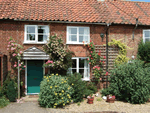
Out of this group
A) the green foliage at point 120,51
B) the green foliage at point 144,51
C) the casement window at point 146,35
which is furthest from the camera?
the casement window at point 146,35

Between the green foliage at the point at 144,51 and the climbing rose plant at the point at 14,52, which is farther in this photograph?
the green foliage at the point at 144,51

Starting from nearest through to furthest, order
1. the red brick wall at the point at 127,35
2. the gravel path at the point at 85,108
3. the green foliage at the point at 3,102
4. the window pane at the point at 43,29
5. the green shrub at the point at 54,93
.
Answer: the gravel path at the point at 85,108 → the green shrub at the point at 54,93 → the green foliage at the point at 3,102 → the window pane at the point at 43,29 → the red brick wall at the point at 127,35

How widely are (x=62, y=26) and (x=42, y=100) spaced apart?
5.44 metres

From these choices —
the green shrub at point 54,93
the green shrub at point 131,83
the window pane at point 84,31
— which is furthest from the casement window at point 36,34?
the green shrub at point 131,83

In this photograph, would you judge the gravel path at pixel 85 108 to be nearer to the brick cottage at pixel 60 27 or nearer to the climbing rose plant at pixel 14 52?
the brick cottage at pixel 60 27

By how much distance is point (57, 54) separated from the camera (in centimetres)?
1009

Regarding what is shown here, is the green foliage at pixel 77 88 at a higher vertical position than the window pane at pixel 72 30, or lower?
lower

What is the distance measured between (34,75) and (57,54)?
2.31 metres

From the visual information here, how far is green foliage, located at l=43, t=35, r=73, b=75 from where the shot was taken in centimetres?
994

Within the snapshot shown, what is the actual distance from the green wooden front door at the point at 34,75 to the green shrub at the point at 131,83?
197 inches

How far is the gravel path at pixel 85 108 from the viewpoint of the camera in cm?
767

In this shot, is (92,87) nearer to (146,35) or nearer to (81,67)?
(81,67)

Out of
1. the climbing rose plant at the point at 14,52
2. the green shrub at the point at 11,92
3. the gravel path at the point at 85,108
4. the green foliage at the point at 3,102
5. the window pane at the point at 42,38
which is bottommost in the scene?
the gravel path at the point at 85,108

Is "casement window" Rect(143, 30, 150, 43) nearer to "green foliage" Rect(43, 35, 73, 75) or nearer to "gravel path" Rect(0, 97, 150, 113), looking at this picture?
"gravel path" Rect(0, 97, 150, 113)
